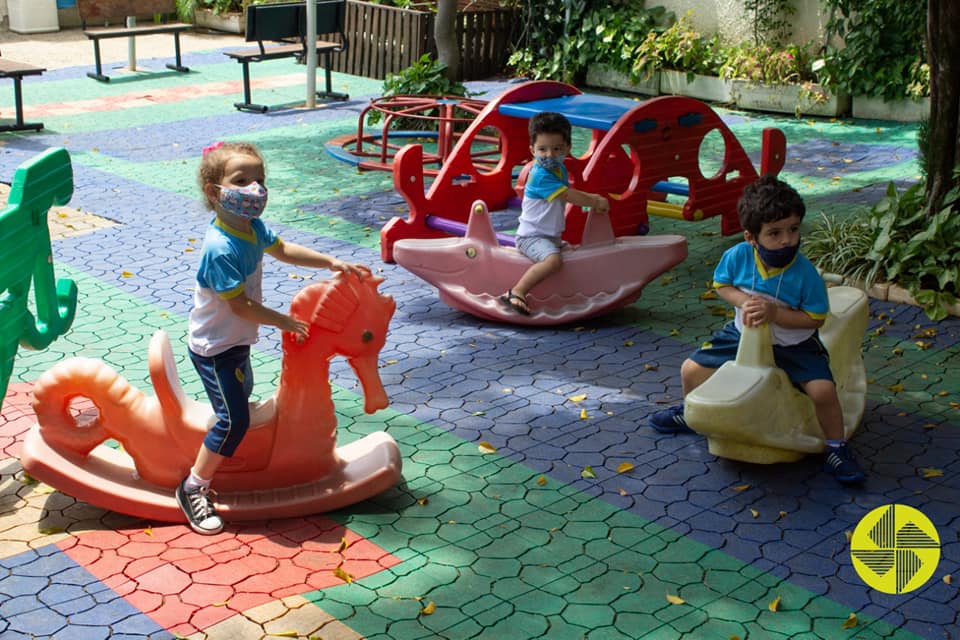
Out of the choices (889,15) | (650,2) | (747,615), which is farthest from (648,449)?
(650,2)

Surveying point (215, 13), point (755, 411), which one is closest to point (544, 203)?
point (755, 411)

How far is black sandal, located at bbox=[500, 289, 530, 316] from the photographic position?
6.87 metres

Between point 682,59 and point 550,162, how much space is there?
847cm

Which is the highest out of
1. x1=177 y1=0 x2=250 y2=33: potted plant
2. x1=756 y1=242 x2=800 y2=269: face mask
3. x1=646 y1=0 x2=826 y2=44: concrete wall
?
x1=646 y1=0 x2=826 y2=44: concrete wall

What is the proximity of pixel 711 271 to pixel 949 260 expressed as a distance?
60.8 inches

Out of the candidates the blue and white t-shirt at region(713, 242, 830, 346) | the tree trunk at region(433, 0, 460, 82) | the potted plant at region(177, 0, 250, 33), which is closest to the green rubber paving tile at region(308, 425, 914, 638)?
the blue and white t-shirt at region(713, 242, 830, 346)

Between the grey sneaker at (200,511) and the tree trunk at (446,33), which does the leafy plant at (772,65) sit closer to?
the tree trunk at (446,33)

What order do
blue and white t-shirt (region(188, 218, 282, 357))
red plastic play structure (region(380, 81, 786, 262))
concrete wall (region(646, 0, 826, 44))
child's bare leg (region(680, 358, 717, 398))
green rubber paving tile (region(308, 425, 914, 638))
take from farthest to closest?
concrete wall (region(646, 0, 826, 44)), red plastic play structure (region(380, 81, 786, 262)), child's bare leg (region(680, 358, 717, 398)), blue and white t-shirt (region(188, 218, 282, 357)), green rubber paving tile (region(308, 425, 914, 638))

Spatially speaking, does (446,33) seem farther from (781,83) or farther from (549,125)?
(549,125)

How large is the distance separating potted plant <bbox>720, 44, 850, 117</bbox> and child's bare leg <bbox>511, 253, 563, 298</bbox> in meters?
7.47

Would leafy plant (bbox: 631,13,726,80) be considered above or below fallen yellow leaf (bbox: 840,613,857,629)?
above

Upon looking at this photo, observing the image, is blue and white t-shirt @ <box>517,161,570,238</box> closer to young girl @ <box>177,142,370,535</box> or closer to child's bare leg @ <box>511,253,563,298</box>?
child's bare leg @ <box>511,253,563,298</box>

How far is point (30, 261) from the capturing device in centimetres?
507

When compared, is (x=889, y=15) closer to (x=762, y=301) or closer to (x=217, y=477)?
(x=762, y=301)
